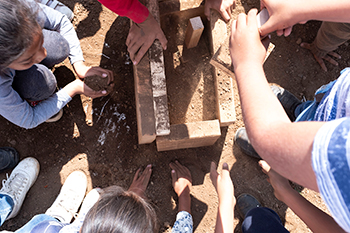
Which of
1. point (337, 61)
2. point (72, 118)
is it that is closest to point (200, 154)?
point (72, 118)

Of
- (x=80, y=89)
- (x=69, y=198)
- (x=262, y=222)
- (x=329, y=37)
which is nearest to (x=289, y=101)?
(x=329, y=37)

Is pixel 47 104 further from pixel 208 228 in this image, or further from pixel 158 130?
pixel 208 228

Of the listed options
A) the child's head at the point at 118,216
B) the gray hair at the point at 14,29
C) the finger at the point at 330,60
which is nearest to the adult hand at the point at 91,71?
the gray hair at the point at 14,29

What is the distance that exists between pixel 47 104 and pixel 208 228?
223cm

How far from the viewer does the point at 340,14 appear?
1102mm

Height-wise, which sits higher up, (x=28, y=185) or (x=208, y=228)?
(x=28, y=185)

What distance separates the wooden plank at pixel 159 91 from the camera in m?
1.92

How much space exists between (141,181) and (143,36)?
1577 millimetres

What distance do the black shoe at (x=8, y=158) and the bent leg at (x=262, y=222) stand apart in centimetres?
266

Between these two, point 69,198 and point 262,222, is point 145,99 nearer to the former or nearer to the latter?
point 69,198

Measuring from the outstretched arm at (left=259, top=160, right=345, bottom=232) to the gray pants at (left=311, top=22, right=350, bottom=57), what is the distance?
1.66 m

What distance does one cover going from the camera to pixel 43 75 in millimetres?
2018

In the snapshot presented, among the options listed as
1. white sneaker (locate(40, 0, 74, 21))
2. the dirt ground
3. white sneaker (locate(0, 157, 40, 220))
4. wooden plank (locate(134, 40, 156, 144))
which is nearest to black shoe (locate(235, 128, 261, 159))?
the dirt ground

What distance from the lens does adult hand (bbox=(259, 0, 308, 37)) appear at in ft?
3.76
